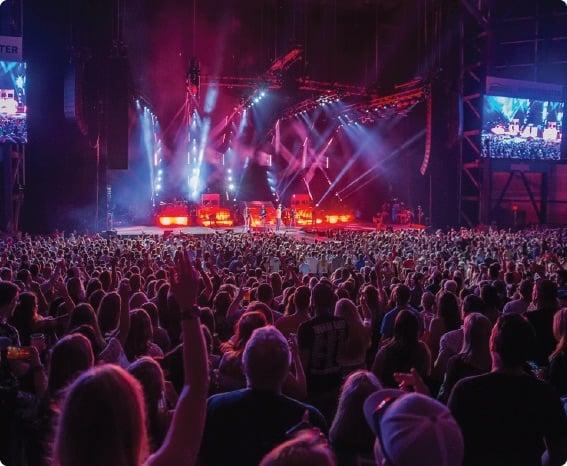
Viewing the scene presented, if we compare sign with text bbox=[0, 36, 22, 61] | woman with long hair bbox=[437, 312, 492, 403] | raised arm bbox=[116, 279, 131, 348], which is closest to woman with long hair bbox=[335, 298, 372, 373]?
woman with long hair bbox=[437, 312, 492, 403]

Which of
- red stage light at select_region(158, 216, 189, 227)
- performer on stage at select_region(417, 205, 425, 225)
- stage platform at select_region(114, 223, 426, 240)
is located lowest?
stage platform at select_region(114, 223, 426, 240)

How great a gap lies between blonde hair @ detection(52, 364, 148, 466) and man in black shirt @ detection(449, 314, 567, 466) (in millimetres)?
1529

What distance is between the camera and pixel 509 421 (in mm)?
2547

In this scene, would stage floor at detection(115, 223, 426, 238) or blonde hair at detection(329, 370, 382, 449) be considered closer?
blonde hair at detection(329, 370, 382, 449)

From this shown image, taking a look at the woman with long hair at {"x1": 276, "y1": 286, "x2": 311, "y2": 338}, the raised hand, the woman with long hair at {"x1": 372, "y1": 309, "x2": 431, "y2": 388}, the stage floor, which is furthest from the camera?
the stage floor

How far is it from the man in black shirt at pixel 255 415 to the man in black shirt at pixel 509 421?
0.63 m

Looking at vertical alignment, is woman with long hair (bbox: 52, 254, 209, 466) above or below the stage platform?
below

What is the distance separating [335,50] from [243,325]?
30.3 metres

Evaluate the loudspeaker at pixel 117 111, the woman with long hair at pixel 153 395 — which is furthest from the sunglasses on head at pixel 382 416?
the loudspeaker at pixel 117 111

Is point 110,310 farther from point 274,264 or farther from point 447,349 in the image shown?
point 274,264

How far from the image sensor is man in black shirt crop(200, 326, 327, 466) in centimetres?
245

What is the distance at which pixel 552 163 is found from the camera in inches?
1107

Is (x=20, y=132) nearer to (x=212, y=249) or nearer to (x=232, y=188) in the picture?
(x=212, y=249)

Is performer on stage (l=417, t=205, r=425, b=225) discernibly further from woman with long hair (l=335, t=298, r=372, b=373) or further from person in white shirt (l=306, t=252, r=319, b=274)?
woman with long hair (l=335, t=298, r=372, b=373)
